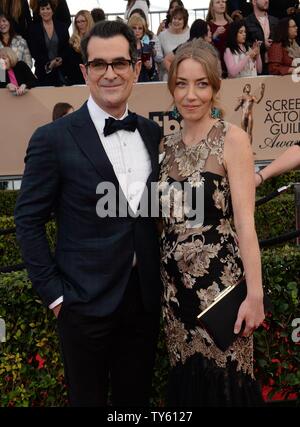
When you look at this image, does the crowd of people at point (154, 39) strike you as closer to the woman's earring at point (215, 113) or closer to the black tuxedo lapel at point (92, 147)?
the woman's earring at point (215, 113)

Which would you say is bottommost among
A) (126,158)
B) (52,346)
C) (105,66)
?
(52,346)

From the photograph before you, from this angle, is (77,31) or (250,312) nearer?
(250,312)

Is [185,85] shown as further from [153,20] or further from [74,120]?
[153,20]

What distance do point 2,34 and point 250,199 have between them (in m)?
6.70

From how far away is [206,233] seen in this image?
2.79 metres

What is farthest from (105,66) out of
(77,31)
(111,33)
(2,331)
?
(77,31)

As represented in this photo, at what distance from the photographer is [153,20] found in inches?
517

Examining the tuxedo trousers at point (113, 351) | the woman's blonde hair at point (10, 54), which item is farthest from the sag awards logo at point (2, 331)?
the woman's blonde hair at point (10, 54)

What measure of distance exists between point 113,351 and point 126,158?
0.77m

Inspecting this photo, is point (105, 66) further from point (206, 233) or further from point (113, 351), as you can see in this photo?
point (113, 351)

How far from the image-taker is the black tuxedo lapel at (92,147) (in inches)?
109

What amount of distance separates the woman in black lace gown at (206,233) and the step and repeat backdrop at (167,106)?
20.0 ft
